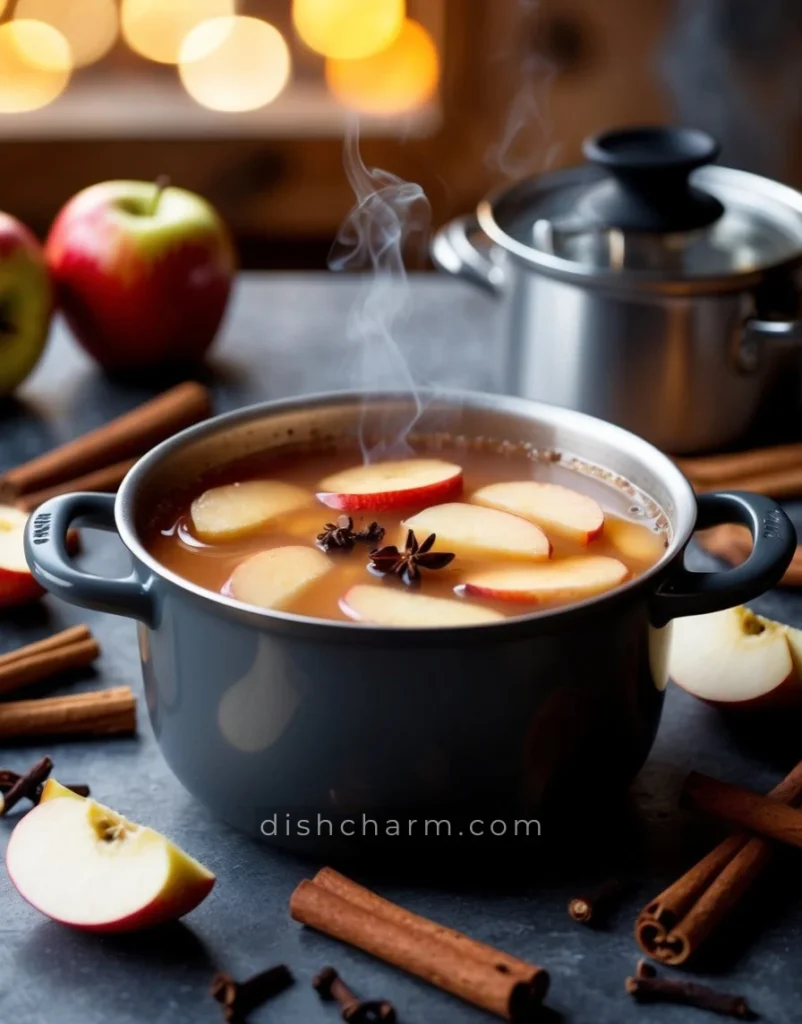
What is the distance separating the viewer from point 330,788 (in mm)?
1021

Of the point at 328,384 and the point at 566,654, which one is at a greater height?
the point at 566,654

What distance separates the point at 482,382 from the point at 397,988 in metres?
1.19

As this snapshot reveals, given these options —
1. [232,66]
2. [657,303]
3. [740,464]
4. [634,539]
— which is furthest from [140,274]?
[232,66]

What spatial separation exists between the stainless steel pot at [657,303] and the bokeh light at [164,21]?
5.05 feet

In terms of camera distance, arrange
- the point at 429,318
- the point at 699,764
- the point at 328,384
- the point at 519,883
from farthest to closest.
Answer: the point at 429,318, the point at 328,384, the point at 699,764, the point at 519,883

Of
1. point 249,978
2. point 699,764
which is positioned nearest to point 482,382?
point 699,764

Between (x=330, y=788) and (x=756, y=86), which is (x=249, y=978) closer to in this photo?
(x=330, y=788)

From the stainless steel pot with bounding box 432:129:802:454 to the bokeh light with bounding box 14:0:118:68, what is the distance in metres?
1.59

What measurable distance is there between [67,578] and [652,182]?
991 millimetres

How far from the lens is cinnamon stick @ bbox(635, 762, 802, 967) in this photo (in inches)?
39.3

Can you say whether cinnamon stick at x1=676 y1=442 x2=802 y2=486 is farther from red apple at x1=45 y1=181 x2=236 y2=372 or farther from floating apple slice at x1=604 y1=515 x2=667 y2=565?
red apple at x1=45 y1=181 x2=236 y2=372

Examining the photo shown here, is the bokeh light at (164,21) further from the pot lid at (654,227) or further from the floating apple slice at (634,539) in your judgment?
the floating apple slice at (634,539)

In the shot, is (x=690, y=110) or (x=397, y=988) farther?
(x=690, y=110)

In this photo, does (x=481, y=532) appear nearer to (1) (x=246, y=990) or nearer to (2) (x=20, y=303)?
(1) (x=246, y=990)
